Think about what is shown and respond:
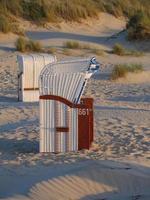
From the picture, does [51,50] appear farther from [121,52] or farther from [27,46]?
[121,52]

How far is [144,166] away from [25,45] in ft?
60.6

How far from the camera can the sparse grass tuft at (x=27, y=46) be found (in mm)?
26938

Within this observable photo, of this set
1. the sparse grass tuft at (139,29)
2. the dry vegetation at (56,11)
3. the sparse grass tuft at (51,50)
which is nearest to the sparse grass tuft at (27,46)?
the sparse grass tuft at (51,50)

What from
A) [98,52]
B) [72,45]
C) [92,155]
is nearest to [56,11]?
[72,45]

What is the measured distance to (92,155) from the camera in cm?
1036

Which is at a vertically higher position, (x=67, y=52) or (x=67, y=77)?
(x=67, y=52)

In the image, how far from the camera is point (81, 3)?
4056cm

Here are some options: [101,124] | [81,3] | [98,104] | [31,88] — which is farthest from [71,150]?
[81,3]

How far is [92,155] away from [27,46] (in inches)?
695

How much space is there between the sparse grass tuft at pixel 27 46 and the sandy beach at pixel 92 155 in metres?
7.19

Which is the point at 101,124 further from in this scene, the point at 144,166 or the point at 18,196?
the point at 18,196

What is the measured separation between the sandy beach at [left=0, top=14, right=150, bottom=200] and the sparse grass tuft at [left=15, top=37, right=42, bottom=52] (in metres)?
7.19

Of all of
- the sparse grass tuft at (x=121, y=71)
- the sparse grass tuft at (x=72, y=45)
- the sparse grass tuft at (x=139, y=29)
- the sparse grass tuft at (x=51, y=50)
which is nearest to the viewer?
the sparse grass tuft at (x=121, y=71)

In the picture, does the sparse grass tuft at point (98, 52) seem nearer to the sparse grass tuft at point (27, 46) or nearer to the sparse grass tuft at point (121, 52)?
the sparse grass tuft at point (121, 52)
